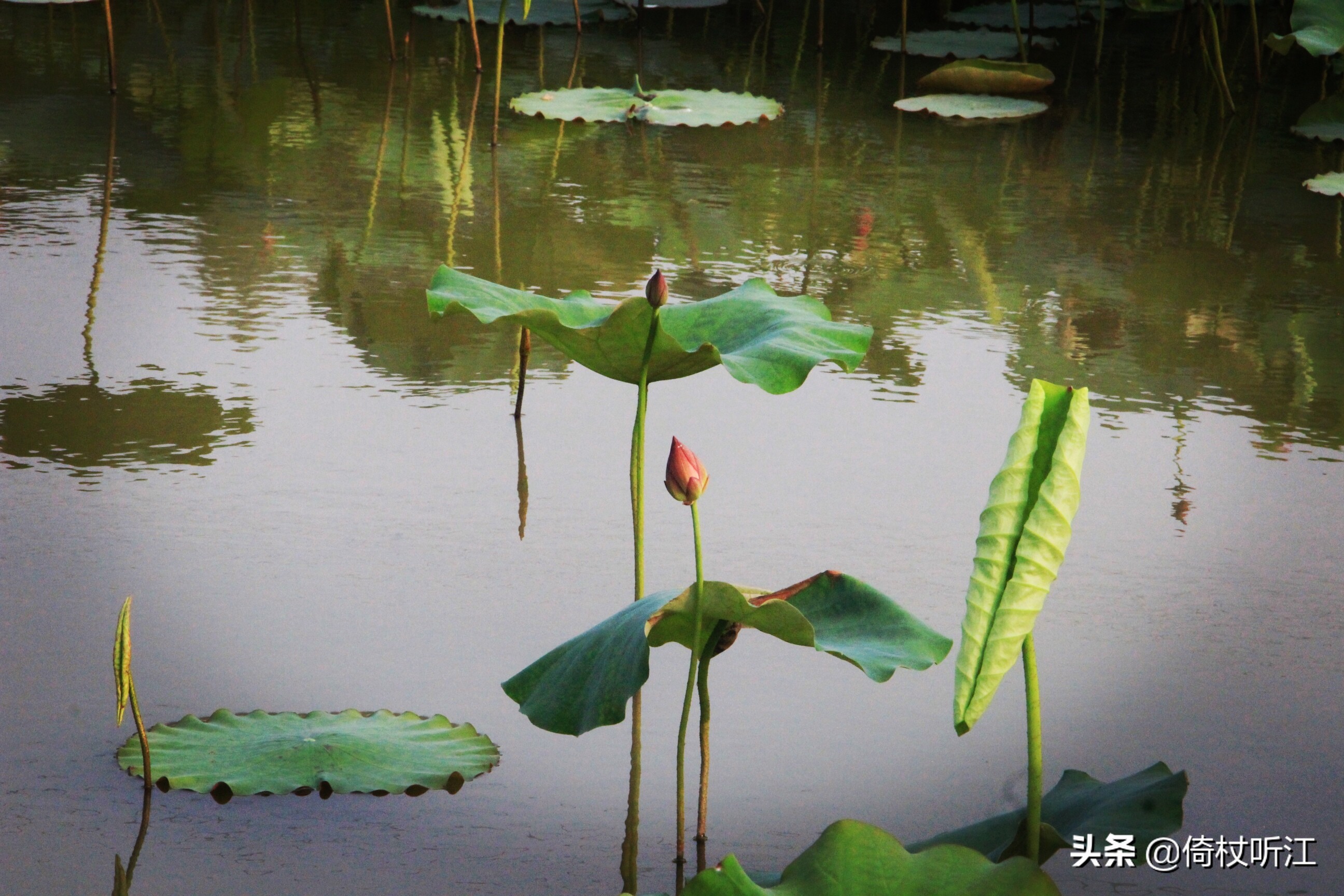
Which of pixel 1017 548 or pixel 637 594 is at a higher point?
pixel 1017 548

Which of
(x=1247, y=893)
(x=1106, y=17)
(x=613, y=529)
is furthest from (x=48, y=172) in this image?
(x=1106, y=17)

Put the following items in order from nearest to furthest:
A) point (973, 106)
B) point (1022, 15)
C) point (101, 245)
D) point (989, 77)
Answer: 1. point (101, 245)
2. point (973, 106)
3. point (989, 77)
4. point (1022, 15)

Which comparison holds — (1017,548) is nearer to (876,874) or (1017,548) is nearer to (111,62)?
(876,874)

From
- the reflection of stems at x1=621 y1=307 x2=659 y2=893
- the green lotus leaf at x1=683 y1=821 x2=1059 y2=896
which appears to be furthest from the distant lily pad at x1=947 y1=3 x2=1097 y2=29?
the green lotus leaf at x1=683 y1=821 x2=1059 y2=896

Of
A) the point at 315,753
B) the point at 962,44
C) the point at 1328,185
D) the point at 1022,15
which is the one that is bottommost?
the point at 315,753

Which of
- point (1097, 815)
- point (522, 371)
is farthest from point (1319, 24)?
point (1097, 815)

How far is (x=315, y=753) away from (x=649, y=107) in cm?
287

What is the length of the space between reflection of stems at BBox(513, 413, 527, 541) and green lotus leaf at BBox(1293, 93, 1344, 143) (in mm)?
2750

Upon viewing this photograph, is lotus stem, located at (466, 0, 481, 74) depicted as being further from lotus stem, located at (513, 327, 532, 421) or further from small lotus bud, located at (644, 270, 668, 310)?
small lotus bud, located at (644, 270, 668, 310)

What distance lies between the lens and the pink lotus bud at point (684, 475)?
1056mm

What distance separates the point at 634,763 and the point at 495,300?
1.39 feet

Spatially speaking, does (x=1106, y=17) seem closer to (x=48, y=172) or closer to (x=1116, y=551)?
(x=48, y=172)

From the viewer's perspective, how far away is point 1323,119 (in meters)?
3.80

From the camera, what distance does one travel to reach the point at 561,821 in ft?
3.72
